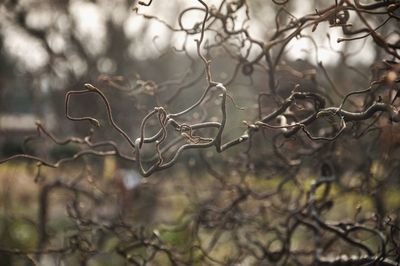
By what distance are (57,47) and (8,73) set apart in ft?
15.7

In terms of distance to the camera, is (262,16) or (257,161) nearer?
(257,161)

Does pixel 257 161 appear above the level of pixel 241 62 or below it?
below

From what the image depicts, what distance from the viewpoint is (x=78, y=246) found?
252 cm

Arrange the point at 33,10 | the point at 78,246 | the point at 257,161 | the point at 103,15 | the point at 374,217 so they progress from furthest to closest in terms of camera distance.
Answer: the point at 103,15, the point at 33,10, the point at 257,161, the point at 78,246, the point at 374,217

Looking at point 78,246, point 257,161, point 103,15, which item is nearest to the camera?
point 78,246

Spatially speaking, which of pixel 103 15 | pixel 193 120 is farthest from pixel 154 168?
pixel 103 15

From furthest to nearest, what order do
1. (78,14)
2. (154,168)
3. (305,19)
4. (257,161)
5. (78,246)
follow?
1. (78,14)
2. (257,161)
3. (78,246)
4. (305,19)
5. (154,168)

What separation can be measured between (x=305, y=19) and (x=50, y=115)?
31.4 feet

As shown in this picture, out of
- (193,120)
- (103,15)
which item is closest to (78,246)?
(193,120)

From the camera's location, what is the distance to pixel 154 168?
1.54 meters

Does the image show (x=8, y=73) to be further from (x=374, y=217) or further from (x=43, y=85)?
(x=374, y=217)

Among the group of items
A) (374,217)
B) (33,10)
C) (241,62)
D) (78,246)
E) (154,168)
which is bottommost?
(78,246)

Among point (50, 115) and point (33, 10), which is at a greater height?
point (33, 10)

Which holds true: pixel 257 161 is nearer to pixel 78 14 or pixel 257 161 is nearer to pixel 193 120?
pixel 193 120
